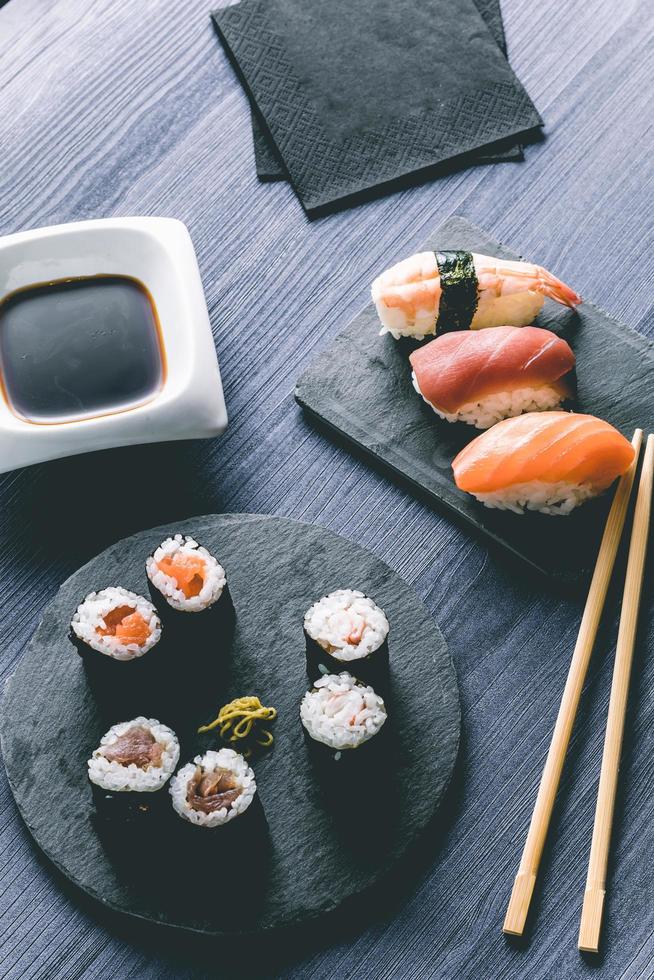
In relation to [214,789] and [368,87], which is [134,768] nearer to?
[214,789]

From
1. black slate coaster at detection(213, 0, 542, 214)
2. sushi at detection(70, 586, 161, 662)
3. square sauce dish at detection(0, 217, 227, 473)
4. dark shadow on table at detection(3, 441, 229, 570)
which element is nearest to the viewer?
sushi at detection(70, 586, 161, 662)

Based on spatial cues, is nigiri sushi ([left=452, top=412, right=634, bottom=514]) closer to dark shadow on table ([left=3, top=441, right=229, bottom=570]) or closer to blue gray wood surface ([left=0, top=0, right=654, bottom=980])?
blue gray wood surface ([left=0, top=0, right=654, bottom=980])

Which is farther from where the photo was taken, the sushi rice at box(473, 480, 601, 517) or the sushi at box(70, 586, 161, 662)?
the sushi rice at box(473, 480, 601, 517)

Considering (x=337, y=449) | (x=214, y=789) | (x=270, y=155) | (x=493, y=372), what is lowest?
(x=214, y=789)

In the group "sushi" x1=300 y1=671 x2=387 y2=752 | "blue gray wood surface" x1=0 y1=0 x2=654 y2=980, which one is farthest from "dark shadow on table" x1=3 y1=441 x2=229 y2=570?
"sushi" x1=300 y1=671 x2=387 y2=752

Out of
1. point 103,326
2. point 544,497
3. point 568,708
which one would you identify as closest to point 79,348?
point 103,326

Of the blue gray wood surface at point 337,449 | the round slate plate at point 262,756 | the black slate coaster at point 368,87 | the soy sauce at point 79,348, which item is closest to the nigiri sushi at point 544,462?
the blue gray wood surface at point 337,449
